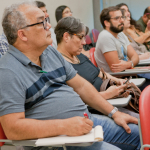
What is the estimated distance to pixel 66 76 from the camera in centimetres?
144

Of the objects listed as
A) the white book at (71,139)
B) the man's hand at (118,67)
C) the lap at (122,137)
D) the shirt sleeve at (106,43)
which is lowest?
the lap at (122,137)

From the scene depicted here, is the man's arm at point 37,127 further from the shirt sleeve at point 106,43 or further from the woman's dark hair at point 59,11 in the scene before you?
the woman's dark hair at point 59,11

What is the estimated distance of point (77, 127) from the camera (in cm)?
102

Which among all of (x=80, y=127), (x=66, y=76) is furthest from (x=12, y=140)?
(x=66, y=76)

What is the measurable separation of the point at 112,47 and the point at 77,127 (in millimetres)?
1642

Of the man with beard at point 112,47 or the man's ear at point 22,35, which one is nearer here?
the man's ear at point 22,35

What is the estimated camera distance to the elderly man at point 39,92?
1023 millimetres

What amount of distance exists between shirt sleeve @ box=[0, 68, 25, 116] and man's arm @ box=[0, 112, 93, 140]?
0.03 m

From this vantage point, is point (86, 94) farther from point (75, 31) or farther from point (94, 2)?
point (94, 2)

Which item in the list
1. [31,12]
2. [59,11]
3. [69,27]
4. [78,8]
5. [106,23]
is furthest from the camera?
[78,8]

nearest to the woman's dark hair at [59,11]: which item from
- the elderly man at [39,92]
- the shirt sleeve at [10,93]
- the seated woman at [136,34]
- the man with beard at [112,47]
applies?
the seated woman at [136,34]

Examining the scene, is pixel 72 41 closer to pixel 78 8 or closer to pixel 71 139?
pixel 71 139

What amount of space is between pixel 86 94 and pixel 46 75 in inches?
16.2

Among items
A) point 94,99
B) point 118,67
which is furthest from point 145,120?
point 118,67
